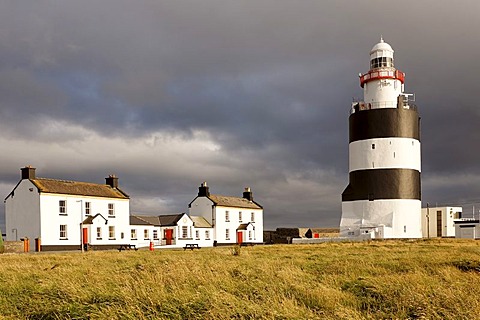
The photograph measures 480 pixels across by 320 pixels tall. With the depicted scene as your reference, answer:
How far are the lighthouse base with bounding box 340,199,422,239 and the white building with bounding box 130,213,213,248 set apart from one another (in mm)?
18273

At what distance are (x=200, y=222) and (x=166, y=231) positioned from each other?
5.18m

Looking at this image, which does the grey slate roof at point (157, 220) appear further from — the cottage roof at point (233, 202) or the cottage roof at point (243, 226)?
the cottage roof at point (243, 226)

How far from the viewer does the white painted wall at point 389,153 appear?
45.7 metres

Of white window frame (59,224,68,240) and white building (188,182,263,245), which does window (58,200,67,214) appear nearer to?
white window frame (59,224,68,240)

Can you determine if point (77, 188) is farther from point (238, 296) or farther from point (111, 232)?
point (238, 296)

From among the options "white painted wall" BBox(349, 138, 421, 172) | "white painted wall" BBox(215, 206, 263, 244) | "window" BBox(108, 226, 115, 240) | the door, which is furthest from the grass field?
the door

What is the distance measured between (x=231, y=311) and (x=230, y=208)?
177 ft

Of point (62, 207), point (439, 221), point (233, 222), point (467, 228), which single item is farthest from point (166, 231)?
point (467, 228)

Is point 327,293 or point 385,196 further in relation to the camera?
point 385,196

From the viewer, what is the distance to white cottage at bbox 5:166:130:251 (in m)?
43.4

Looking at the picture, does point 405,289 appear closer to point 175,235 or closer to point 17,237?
point 17,237

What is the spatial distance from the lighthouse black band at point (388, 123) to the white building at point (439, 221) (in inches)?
735

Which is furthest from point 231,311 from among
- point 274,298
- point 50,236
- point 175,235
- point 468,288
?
point 175,235

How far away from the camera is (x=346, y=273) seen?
14.7m
